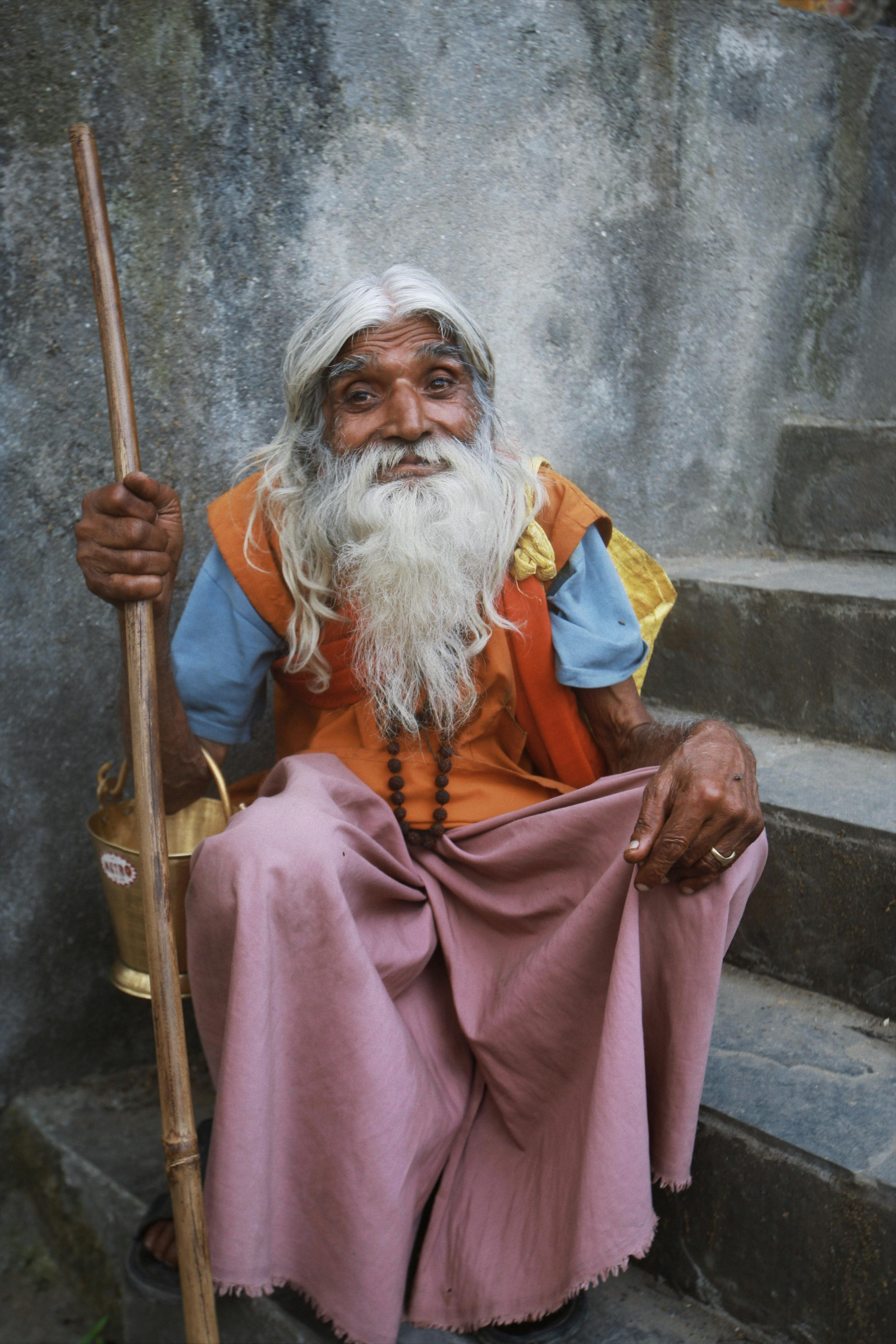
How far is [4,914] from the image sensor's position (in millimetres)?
2457

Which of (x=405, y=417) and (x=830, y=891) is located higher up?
(x=405, y=417)

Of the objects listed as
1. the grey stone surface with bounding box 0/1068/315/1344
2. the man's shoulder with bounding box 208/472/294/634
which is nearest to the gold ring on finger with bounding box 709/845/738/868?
the man's shoulder with bounding box 208/472/294/634

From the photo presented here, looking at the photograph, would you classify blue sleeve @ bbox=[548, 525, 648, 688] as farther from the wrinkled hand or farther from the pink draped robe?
the wrinkled hand

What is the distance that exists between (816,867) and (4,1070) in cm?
195

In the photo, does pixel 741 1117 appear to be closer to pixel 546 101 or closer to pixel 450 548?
pixel 450 548

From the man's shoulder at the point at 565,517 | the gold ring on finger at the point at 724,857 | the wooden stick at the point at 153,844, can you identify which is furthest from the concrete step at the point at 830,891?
the wooden stick at the point at 153,844

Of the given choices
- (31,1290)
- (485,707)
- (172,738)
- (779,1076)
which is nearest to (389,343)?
(485,707)

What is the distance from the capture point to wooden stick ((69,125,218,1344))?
159 centimetres

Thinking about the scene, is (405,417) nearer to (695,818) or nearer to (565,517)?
(565,517)

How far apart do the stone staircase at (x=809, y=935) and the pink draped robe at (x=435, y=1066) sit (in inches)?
6.9

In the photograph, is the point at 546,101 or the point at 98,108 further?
the point at 546,101

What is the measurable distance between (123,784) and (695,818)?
1.23 m

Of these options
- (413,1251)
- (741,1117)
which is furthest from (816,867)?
(413,1251)

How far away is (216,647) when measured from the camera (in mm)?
2182
